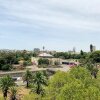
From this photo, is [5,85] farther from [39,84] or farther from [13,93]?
[39,84]

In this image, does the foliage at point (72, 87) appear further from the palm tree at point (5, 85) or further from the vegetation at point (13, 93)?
the palm tree at point (5, 85)

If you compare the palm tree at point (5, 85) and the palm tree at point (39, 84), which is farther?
the palm tree at point (5, 85)

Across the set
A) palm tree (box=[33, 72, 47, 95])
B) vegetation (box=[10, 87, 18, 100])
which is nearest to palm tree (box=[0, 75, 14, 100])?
vegetation (box=[10, 87, 18, 100])

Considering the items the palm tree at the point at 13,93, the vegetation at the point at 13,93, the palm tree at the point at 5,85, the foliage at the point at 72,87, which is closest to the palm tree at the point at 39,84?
the vegetation at the point at 13,93

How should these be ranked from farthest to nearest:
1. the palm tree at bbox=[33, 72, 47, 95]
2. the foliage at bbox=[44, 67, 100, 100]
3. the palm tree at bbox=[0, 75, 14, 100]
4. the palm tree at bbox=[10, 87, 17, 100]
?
the palm tree at bbox=[0, 75, 14, 100] < the palm tree at bbox=[33, 72, 47, 95] < the palm tree at bbox=[10, 87, 17, 100] < the foliage at bbox=[44, 67, 100, 100]

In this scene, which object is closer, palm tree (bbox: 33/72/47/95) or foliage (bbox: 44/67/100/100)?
foliage (bbox: 44/67/100/100)

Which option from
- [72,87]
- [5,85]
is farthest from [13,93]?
[72,87]

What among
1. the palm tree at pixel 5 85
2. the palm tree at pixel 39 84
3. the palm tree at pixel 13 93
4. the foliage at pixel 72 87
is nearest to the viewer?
the foliage at pixel 72 87

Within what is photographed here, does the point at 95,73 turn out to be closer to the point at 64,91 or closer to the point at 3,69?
the point at 3,69

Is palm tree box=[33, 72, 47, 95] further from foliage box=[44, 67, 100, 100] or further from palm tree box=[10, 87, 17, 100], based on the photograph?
foliage box=[44, 67, 100, 100]

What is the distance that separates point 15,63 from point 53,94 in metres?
120

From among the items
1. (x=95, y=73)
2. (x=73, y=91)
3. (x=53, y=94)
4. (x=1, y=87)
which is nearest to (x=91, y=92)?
(x=73, y=91)

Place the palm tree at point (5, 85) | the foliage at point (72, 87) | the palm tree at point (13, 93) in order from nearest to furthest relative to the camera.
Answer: the foliage at point (72, 87) < the palm tree at point (13, 93) < the palm tree at point (5, 85)

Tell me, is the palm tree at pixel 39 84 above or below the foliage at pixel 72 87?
below
